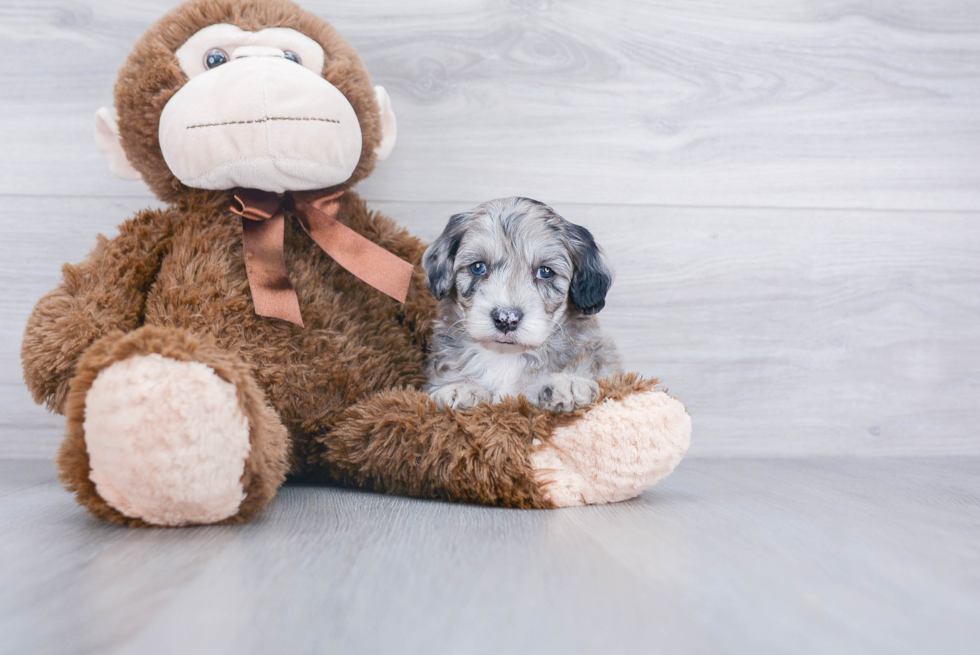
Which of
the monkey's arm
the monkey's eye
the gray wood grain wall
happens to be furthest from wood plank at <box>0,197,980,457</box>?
the monkey's arm

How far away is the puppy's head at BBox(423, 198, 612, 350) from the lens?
136 centimetres

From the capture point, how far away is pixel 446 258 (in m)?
1.50

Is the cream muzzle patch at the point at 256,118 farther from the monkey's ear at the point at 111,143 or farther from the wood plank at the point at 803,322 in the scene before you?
the wood plank at the point at 803,322

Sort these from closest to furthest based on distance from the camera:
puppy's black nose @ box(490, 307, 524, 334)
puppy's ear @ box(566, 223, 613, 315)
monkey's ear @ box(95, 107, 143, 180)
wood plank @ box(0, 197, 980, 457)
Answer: puppy's black nose @ box(490, 307, 524, 334) < puppy's ear @ box(566, 223, 613, 315) < monkey's ear @ box(95, 107, 143, 180) < wood plank @ box(0, 197, 980, 457)

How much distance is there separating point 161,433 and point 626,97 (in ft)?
5.36

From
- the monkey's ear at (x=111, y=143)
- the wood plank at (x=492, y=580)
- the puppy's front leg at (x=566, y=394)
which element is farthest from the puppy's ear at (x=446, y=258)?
the monkey's ear at (x=111, y=143)

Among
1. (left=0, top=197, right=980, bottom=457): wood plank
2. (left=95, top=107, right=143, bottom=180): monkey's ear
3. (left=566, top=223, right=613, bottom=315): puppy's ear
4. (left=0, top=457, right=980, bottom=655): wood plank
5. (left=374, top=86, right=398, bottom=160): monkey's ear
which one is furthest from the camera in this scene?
(left=0, top=197, right=980, bottom=457): wood plank

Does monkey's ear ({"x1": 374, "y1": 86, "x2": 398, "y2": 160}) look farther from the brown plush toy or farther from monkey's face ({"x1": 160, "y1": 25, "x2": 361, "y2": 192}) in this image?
monkey's face ({"x1": 160, "y1": 25, "x2": 361, "y2": 192})

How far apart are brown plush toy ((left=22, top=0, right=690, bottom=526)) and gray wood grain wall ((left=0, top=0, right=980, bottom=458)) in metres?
0.43

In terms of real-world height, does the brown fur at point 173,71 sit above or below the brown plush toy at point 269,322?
above

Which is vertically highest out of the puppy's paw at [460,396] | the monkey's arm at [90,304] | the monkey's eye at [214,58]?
the monkey's eye at [214,58]

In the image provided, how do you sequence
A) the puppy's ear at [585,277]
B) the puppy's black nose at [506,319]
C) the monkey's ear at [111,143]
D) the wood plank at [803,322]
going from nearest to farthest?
the puppy's black nose at [506,319] < the puppy's ear at [585,277] < the monkey's ear at [111,143] < the wood plank at [803,322]

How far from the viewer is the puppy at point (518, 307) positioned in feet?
4.47

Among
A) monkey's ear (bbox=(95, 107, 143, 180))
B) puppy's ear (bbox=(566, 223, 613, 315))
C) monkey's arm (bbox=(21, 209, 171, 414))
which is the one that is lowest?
monkey's arm (bbox=(21, 209, 171, 414))
